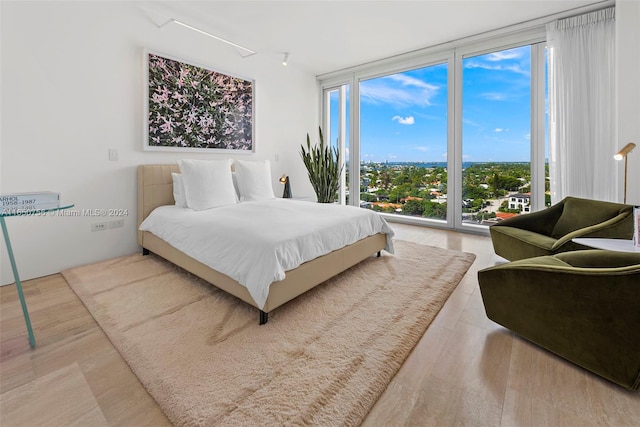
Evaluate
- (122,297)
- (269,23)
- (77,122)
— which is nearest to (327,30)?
(269,23)

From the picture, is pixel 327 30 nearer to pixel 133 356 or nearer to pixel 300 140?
pixel 300 140

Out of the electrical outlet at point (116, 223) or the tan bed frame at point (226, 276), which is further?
the electrical outlet at point (116, 223)

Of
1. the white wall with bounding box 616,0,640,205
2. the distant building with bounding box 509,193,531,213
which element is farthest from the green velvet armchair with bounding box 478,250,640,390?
the distant building with bounding box 509,193,531,213

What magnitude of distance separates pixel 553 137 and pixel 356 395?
3705mm

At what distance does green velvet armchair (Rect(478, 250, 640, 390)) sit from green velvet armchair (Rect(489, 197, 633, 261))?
57 centimetres

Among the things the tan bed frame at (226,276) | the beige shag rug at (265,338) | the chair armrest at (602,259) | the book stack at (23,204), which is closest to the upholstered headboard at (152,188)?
the tan bed frame at (226,276)

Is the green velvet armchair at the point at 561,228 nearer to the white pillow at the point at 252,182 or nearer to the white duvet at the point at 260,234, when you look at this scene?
the white duvet at the point at 260,234

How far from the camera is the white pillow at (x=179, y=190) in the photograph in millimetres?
3088

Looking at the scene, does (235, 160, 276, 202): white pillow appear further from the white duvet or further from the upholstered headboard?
the upholstered headboard

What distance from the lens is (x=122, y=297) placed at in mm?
2146

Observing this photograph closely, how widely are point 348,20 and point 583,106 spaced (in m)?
2.81

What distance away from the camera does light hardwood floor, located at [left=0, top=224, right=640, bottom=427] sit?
115cm

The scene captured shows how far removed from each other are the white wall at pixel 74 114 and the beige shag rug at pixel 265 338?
415mm

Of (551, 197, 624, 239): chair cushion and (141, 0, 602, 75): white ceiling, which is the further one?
(141, 0, 602, 75): white ceiling
